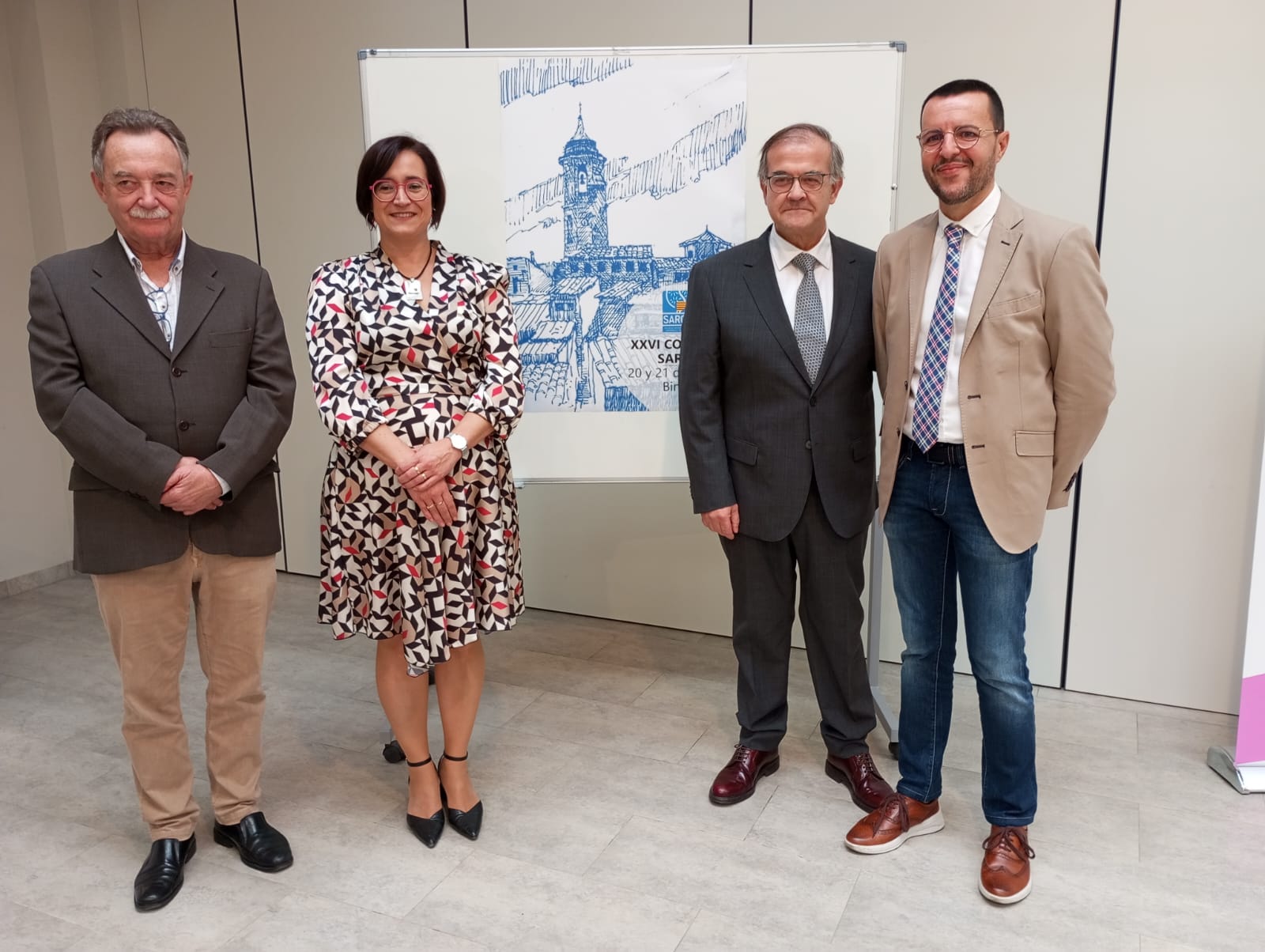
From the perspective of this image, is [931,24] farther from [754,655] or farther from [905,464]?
[754,655]

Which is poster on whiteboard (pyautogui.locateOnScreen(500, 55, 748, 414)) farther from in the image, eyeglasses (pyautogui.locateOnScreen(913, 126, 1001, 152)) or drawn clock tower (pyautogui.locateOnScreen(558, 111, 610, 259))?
eyeglasses (pyautogui.locateOnScreen(913, 126, 1001, 152))

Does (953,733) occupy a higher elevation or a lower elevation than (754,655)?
lower

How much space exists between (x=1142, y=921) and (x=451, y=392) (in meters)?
2.05

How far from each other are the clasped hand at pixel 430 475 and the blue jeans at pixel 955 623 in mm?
1107

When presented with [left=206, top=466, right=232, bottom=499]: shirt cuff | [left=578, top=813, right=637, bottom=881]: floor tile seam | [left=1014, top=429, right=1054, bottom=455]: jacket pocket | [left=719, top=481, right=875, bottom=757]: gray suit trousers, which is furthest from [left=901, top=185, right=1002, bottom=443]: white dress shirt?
[left=206, top=466, right=232, bottom=499]: shirt cuff

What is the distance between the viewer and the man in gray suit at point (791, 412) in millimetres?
2488

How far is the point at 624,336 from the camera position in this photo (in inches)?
119

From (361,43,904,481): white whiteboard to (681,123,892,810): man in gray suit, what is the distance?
0.43 meters

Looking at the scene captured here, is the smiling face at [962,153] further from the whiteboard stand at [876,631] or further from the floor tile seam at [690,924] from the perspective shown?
the floor tile seam at [690,924]

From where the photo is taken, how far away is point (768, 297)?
2510 millimetres

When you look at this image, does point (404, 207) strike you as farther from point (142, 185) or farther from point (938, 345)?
point (938, 345)

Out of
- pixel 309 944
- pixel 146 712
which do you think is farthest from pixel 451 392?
pixel 309 944

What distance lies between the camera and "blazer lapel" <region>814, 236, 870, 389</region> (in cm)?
249

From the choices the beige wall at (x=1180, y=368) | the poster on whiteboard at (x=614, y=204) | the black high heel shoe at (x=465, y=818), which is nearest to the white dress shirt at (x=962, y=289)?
the poster on whiteboard at (x=614, y=204)
